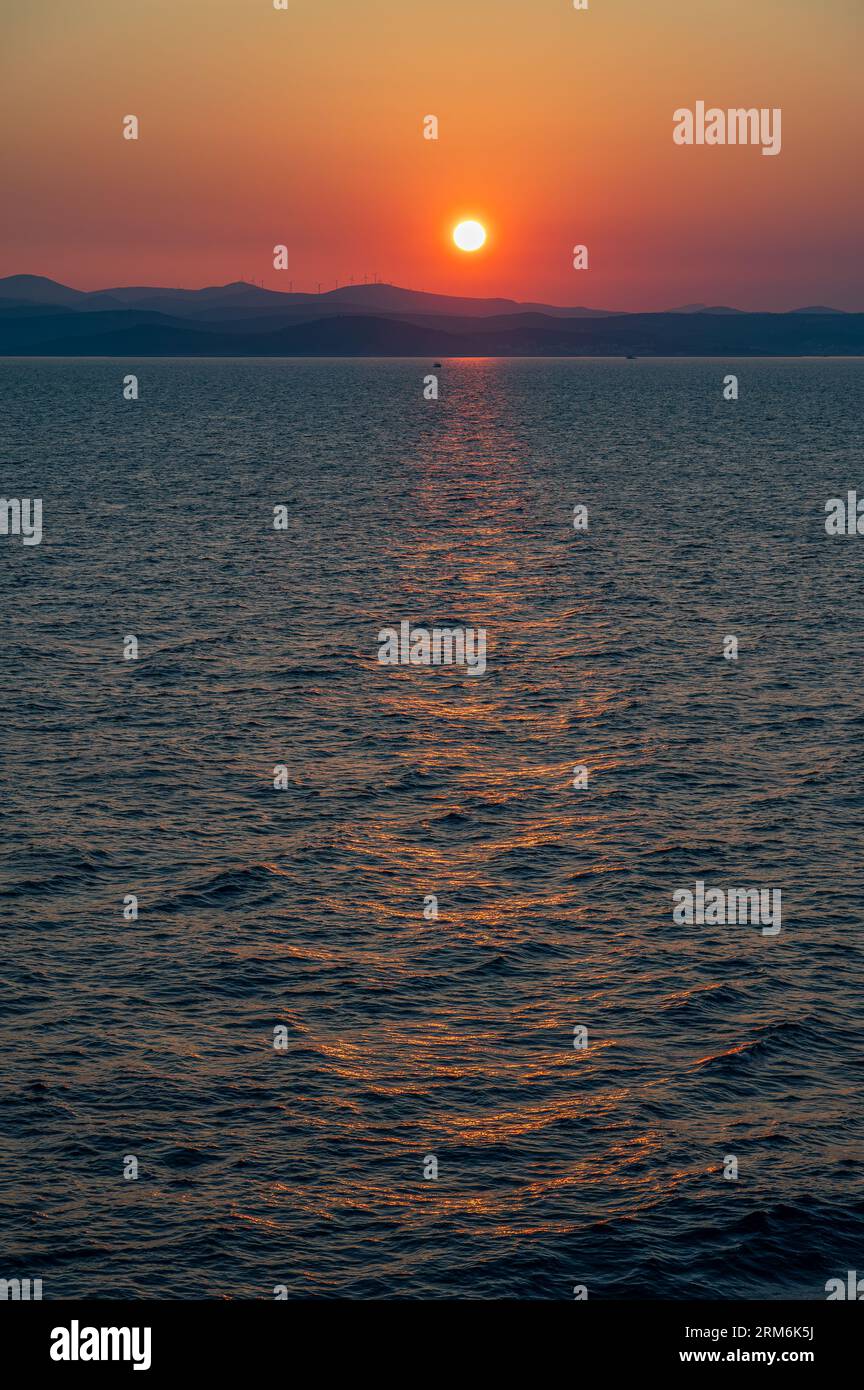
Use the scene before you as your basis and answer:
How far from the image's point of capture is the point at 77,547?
4503 inches

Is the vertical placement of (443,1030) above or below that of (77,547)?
below

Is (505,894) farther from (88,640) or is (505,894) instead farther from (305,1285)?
(88,640)

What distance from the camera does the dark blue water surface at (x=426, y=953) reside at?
31.2 metres

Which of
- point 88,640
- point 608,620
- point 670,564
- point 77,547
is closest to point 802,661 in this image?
point 608,620

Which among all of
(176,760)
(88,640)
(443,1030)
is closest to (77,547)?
(88,640)

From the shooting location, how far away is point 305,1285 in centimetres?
2920

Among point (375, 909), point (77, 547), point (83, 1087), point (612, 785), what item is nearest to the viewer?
point (83, 1087)

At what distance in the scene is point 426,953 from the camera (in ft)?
144

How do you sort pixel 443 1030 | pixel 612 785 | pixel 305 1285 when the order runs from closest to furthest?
pixel 305 1285 → pixel 443 1030 → pixel 612 785

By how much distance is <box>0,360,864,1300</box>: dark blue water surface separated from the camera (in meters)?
31.2

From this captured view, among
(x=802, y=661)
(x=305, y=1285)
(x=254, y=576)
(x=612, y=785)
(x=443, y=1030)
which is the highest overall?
(x=254, y=576)

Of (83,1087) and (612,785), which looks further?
(612,785)

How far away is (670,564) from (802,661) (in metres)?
32.5
